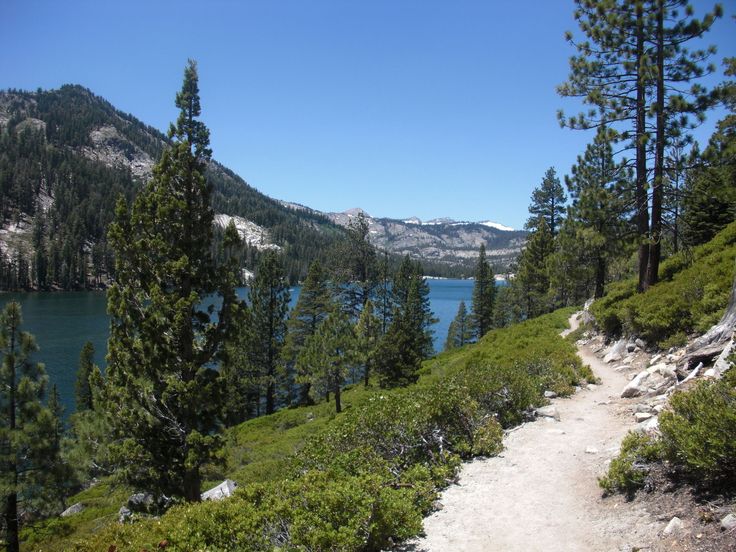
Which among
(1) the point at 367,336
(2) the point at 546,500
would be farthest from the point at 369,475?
(1) the point at 367,336

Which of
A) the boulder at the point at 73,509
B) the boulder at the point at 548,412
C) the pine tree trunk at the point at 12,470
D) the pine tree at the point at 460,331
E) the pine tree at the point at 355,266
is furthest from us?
the pine tree at the point at 460,331

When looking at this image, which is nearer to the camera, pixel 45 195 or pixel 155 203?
pixel 155 203

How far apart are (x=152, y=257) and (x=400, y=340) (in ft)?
62.3

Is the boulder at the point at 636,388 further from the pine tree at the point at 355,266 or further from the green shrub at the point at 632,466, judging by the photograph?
the pine tree at the point at 355,266

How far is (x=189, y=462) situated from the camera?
11898 mm

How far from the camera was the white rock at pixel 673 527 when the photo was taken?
185 inches

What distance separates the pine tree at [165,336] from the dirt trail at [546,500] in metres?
8.05

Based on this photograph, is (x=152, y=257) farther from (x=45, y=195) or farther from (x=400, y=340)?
(x=45, y=195)

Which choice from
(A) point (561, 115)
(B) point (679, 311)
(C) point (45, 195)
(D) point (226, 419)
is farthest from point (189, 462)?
(C) point (45, 195)

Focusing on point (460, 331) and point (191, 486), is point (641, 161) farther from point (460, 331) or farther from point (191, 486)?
point (460, 331)

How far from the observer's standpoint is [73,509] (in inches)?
918

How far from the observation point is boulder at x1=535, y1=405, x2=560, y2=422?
10.5 meters

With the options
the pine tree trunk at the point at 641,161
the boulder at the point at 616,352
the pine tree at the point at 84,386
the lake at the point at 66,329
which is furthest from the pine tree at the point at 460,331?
the boulder at the point at 616,352

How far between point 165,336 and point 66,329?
221ft
